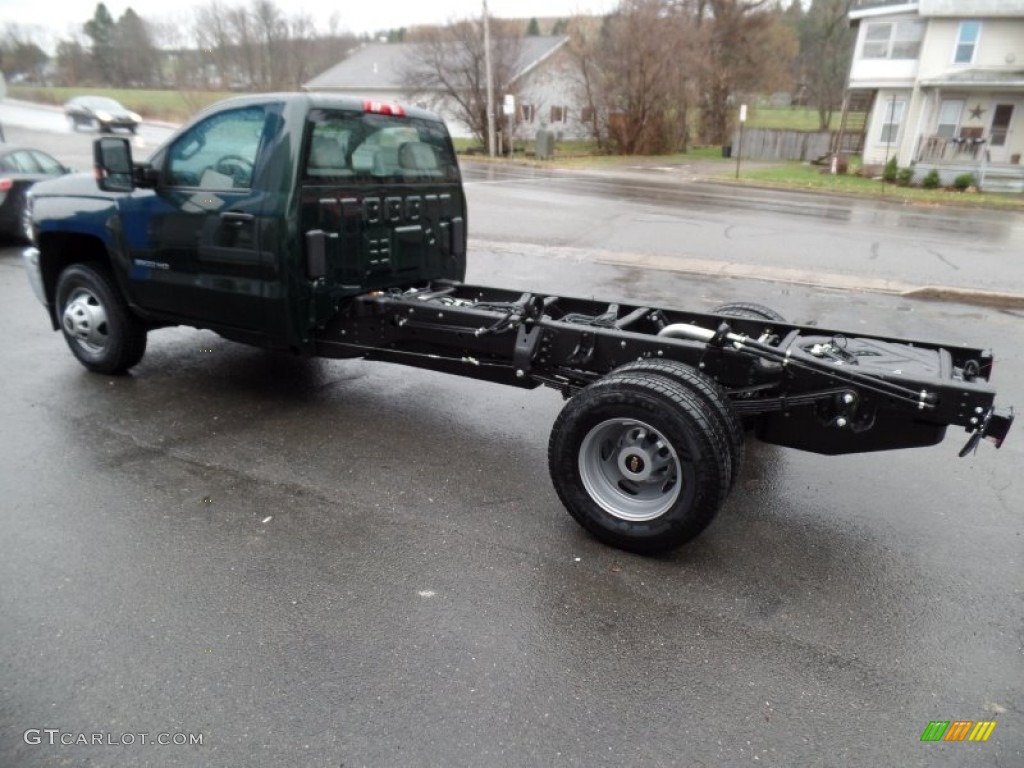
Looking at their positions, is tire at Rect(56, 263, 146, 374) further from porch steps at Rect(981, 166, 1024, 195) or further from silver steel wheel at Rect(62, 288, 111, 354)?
porch steps at Rect(981, 166, 1024, 195)

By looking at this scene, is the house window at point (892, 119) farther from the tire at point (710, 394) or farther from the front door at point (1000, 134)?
the tire at point (710, 394)

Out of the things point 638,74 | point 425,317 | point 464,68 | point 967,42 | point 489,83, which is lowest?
point 425,317

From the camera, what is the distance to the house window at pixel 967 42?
28.7 metres

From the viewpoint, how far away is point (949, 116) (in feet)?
97.9

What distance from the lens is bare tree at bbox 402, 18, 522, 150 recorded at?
3700cm

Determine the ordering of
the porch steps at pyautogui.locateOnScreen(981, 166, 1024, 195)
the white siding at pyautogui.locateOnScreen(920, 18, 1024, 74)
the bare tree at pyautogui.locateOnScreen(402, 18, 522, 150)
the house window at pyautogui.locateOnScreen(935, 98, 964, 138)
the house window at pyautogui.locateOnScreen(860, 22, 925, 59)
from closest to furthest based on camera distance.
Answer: the porch steps at pyautogui.locateOnScreen(981, 166, 1024, 195) < the white siding at pyautogui.locateOnScreen(920, 18, 1024, 74) < the house window at pyautogui.locateOnScreen(935, 98, 964, 138) < the house window at pyautogui.locateOnScreen(860, 22, 925, 59) < the bare tree at pyautogui.locateOnScreen(402, 18, 522, 150)

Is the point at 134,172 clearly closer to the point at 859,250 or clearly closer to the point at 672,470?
the point at 672,470

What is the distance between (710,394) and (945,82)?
31.8 metres

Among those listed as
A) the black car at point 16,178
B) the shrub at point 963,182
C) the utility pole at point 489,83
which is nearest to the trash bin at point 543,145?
the utility pole at point 489,83

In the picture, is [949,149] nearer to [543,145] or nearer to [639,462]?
[543,145]

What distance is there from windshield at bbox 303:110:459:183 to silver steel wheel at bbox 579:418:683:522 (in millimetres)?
2529

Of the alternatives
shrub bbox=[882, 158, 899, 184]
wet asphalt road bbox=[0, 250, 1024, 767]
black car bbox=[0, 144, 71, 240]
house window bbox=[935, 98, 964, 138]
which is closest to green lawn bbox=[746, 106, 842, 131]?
house window bbox=[935, 98, 964, 138]

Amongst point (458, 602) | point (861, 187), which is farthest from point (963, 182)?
point (458, 602)

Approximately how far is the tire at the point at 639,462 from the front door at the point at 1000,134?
33.0 metres
